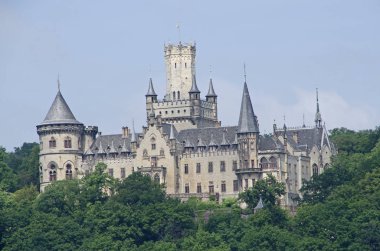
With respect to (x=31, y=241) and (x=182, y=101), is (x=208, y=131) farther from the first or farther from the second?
(x=31, y=241)

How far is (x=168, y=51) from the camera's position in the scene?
7608 inches

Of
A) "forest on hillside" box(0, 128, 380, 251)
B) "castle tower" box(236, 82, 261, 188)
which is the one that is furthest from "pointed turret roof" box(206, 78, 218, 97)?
"forest on hillside" box(0, 128, 380, 251)

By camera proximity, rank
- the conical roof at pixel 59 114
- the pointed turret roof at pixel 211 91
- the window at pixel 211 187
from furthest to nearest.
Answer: the pointed turret roof at pixel 211 91 < the conical roof at pixel 59 114 < the window at pixel 211 187

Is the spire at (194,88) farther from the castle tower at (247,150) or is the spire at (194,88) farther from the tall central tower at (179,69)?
the castle tower at (247,150)

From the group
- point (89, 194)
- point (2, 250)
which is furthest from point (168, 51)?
point (2, 250)

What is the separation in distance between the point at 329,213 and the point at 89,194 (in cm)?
2188

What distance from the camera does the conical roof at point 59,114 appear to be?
7362 inches

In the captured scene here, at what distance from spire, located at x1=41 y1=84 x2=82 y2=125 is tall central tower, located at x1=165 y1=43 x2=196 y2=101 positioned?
8519mm

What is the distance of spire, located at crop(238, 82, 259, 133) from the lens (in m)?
179

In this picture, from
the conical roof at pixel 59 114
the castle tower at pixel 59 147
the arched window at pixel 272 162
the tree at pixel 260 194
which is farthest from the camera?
the conical roof at pixel 59 114

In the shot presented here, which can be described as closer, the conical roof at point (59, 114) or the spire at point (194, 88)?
the conical roof at point (59, 114)

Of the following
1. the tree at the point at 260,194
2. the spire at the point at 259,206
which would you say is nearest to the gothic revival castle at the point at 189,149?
the tree at the point at 260,194

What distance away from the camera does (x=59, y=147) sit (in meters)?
186

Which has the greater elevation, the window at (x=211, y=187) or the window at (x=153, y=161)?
the window at (x=153, y=161)
